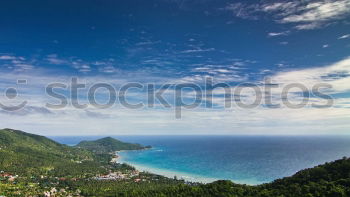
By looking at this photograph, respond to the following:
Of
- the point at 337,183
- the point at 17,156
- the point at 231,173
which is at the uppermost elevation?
the point at 337,183

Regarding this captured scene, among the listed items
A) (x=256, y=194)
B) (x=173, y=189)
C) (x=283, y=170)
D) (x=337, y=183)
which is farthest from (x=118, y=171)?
(x=337, y=183)

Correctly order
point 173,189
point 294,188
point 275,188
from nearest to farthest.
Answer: point 294,188, point 275,188, point 173,189

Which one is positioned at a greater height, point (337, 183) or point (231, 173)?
point (337, 183)

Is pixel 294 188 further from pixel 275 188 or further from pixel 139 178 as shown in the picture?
pixel 139 178

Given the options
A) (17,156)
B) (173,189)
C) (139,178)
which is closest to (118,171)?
(139,178)

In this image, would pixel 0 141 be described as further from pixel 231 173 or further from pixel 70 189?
pixel 231 173

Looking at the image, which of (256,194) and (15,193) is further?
(15,193)

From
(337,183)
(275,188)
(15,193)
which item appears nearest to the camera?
(337,183)
